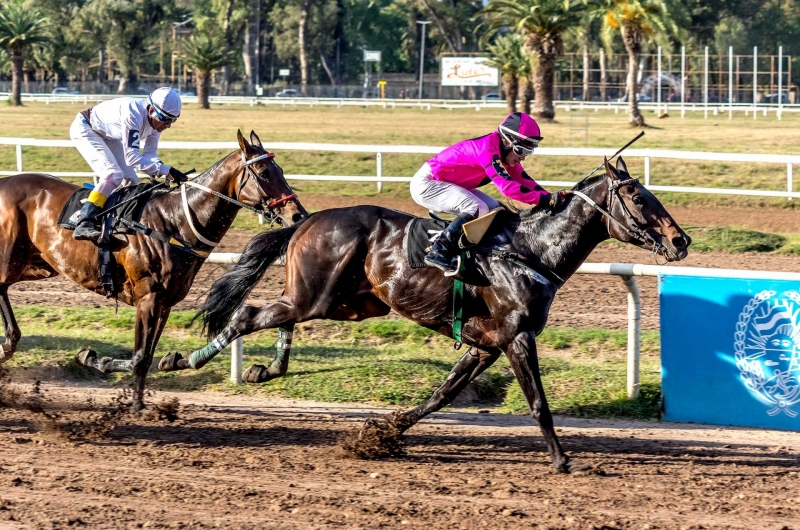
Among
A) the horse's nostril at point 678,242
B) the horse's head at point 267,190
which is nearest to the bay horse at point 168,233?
the horse's head at point 267,190

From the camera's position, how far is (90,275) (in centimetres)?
744

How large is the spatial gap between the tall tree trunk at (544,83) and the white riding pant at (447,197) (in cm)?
2989

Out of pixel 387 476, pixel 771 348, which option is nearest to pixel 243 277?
pixel 387 476

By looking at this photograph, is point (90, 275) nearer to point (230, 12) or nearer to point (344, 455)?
point (344, 455)

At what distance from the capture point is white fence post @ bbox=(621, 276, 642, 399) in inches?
298

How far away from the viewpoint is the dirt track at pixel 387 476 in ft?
16.6

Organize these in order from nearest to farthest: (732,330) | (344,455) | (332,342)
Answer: (344,455), (732,330), (332,342)

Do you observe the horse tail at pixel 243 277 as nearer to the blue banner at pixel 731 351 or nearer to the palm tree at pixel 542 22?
the blue banner at pixel 731 351

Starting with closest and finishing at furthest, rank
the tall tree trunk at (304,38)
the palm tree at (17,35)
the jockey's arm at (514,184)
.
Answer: the jockey's arm at (514,184) < the palm tree at (17,35) < the tall tree trunk at (304,38)

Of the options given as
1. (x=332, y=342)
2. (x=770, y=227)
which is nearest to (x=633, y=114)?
(x=770, y=227)

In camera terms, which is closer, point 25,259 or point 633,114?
point 25,259

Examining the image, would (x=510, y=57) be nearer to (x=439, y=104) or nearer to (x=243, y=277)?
(x=439, y=104)

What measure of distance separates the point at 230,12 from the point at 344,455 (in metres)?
77.4

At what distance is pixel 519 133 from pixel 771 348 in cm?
235
